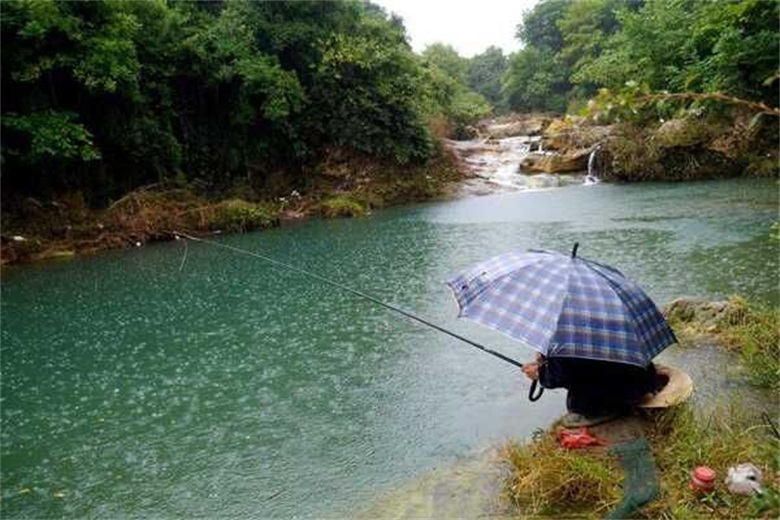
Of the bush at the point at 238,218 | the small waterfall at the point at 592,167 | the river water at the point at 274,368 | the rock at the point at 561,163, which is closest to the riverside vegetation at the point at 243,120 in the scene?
the bush at the point at 238,218

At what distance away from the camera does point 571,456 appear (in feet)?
13.4

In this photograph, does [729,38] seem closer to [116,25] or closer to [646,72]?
[646,72]

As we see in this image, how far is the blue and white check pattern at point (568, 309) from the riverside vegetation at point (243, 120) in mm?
11719

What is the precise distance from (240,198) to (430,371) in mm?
15918

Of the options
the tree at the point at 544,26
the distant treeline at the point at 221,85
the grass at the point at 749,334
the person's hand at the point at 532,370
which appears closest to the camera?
the person's hand at the point at 532,370

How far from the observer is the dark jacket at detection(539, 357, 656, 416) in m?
4.36

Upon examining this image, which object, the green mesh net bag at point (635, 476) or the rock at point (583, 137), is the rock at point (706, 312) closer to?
the green mesh net bag at point (635, 476)

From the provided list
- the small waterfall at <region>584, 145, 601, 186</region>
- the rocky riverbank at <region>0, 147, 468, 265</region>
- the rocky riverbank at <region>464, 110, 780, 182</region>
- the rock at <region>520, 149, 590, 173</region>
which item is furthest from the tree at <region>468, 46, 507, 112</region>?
the rocky riverbank at <region>0, 147, 468, 265</region>

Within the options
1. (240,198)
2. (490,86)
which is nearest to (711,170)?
(240,198)

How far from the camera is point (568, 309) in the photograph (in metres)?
4.10

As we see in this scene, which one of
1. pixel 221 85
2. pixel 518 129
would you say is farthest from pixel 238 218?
pixel 518 129

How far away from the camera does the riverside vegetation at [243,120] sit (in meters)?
17.2

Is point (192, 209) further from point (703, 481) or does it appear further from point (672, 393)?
point (703, 481)

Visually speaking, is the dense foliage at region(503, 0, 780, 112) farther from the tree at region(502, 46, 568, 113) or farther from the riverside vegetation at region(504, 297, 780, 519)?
the riverside vegetation at region(504, 297, 780, 519)
